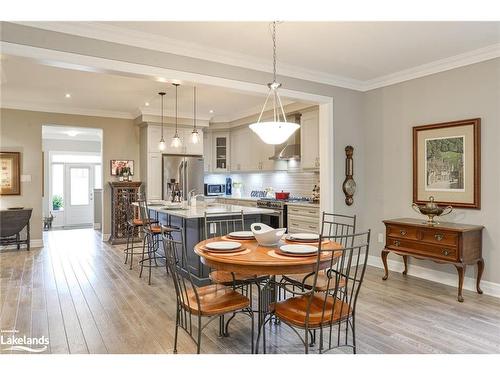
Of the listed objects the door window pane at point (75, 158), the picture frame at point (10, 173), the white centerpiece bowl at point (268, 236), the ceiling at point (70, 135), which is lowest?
the white centerpiece bowl at point (268, 236)

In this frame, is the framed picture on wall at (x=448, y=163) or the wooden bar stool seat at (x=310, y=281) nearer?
the wooden bar stool seat at (x=310, y=281)

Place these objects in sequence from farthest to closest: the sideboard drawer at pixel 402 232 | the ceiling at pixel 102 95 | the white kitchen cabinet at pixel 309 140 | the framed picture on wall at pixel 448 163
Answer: the white kitchen cabinet at pixel 309 140 < the ceiling at pixel 102 95 < the sideboard drawer at pixel 402 232 < the framed picture on wall at pixel 448 163

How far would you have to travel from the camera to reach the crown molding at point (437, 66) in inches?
145

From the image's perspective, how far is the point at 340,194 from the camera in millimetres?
4848

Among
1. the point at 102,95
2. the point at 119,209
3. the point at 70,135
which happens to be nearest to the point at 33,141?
the point at 102,95

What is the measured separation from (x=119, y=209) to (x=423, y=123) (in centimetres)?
560

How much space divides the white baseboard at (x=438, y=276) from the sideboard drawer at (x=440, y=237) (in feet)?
2.16

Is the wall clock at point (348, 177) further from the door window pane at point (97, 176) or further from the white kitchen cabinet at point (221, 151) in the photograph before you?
the door window pane at point (97, 176)
